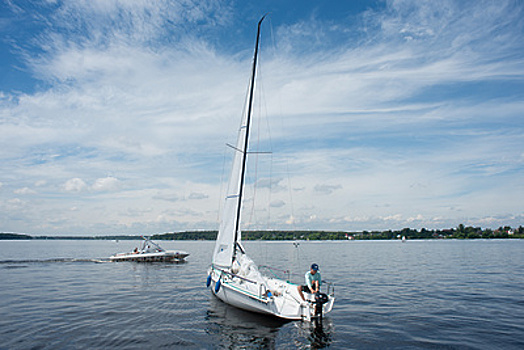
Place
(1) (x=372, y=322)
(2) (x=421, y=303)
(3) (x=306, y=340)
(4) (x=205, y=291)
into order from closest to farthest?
(3) (x=306, y=340) → (1) (x=372, y=322) → (2) (x=421, y=303) → (4) (x=205, y=291)

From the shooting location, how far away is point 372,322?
16328 millimetres

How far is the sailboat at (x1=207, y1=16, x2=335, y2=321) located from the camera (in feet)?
49.5

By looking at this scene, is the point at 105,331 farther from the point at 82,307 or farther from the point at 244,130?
the point at 244,130

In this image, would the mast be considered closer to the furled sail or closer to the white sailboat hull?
the furled sail

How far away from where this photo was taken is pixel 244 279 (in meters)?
17.3

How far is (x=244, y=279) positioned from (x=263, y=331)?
9.65ft

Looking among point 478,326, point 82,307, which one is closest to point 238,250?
point 82,307

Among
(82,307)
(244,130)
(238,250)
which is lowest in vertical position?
(82,307)

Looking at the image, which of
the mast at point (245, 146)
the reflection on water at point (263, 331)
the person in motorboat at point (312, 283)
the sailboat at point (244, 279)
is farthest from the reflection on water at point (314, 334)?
the mast at point (245, 146)

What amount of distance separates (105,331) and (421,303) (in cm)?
1764

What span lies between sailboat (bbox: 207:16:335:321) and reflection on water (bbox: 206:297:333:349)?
578mm

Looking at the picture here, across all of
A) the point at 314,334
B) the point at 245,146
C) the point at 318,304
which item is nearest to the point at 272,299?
the point at 318,304

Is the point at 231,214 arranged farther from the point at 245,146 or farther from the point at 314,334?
the point at 314,334

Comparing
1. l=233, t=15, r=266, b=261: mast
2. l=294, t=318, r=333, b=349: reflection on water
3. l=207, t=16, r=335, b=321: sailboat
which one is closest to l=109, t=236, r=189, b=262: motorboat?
l=207, t=16, r=335, b=321: sailboat
